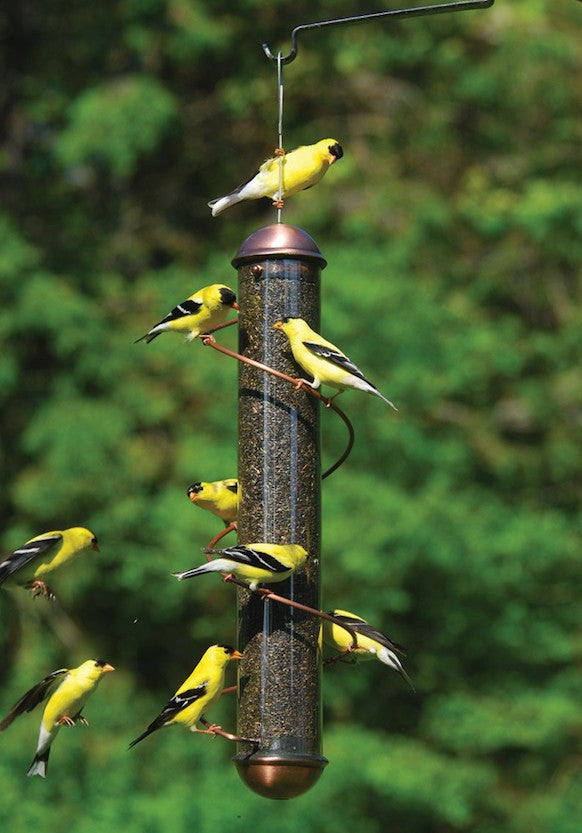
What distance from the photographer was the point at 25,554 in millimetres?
4727

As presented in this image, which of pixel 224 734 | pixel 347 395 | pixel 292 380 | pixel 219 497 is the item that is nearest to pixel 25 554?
Answer: pixel 219 497

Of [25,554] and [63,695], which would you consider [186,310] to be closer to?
[25,554]

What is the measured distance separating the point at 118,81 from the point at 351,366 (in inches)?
345

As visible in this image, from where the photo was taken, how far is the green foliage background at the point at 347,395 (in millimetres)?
11016

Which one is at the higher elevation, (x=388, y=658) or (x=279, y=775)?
(x=388, y=658)

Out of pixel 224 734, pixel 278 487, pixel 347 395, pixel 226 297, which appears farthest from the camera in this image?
pixel 347 395

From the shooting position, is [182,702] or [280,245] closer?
[182,702]

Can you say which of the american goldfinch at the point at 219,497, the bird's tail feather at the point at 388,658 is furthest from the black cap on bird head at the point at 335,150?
the bird's tail feather at the point at 388,658

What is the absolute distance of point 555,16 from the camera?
13.2m

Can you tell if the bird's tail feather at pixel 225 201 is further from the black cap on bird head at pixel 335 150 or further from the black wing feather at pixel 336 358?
the black wing feather at pixel 336 358

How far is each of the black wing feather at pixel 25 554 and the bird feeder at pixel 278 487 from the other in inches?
22.6

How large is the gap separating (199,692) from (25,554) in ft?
2.26

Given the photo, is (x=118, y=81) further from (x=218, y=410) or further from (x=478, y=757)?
(x=478, y=757)

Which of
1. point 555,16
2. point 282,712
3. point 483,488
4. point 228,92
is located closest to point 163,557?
point 483,488
